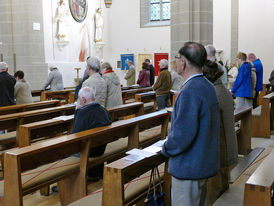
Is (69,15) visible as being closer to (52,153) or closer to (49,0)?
(49,0)

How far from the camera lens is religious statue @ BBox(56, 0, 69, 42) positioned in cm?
1452

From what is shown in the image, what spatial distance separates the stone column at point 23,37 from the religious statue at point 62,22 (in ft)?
7.12

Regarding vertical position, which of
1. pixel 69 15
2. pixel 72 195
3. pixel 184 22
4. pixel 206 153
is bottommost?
pixel 72 195

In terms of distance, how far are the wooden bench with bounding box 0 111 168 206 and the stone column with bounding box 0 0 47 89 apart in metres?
8.57

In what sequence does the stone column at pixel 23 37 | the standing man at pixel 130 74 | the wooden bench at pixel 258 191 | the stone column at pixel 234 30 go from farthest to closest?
the stone column at pixel 234 30
the stone column at pixel 23 37
the standing man at pixel 130 74
the wooden bench at pixel 258 191

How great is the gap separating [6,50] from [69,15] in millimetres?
4040

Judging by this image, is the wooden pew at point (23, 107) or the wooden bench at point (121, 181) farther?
the wooden pew at point (23, 107)

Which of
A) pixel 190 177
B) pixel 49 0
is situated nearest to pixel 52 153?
pixel 190 177

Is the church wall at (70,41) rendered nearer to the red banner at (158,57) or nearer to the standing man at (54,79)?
the red banner at (158,57)

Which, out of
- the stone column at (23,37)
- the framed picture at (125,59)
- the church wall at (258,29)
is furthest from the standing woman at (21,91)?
the framed picture at (125,59)

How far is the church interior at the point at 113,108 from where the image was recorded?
2973 millimetres

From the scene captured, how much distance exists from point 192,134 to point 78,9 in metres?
14.8

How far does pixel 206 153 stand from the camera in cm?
224

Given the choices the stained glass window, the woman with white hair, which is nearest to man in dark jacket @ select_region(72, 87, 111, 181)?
the woman with white hair
